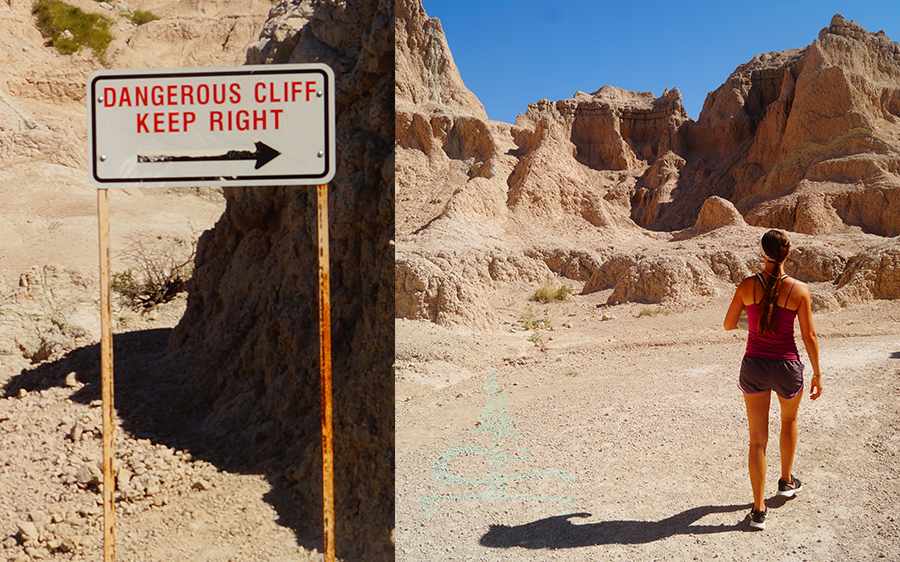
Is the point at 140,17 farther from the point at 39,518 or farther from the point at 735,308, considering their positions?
the point at 735,308

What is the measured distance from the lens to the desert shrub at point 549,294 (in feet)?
19.1

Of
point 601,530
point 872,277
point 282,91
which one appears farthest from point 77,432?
point 872,277

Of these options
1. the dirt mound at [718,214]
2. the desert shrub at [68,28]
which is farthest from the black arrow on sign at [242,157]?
the desert shrub at [68,28]

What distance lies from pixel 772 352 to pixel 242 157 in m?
2.28

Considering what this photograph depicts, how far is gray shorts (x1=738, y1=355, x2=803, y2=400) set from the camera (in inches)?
97.6

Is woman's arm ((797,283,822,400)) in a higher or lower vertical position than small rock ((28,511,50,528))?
higher

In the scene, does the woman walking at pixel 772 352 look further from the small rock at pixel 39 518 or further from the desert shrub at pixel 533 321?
the small rock at pixel 39 518

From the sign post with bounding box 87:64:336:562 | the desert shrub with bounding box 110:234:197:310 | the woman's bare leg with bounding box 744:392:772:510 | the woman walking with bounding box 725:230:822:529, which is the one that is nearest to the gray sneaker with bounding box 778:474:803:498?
the woman walking with bounding box 725:230:822:529

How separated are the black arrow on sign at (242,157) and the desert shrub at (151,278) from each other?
6.63 m

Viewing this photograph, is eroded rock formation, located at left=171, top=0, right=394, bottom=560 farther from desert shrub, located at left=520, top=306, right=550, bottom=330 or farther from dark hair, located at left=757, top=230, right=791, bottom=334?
dark hair, located at left=757, top=230, right=791, bottom=334

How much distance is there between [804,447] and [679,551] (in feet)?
2.68

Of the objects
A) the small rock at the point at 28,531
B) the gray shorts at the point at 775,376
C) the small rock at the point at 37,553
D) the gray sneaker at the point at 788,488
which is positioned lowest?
the small rock at the point at 37,553

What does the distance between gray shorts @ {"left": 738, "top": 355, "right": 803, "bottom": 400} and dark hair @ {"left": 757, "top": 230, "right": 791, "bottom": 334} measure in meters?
0.14

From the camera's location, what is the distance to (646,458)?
3.16 metres
